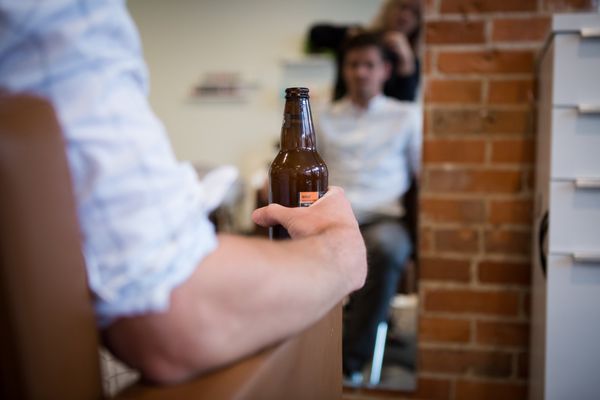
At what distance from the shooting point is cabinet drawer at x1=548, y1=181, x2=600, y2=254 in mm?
1102

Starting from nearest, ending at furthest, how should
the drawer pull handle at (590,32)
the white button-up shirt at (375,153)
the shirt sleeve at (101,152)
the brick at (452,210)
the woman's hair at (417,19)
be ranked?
1. the shirt sleeve at (101,152)
2. the drawer pull handle at (590,32)
3. the brick at (452,210)
4. the woman's hair at (417,19)
5. the white button-up shirt at (375,153)

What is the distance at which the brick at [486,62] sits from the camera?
4.37 ft

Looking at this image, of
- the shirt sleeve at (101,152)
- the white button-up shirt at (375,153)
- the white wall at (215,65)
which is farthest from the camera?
the white wall at (215,65)

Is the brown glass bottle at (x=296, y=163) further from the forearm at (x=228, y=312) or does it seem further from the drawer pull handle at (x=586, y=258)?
the drawer pull handle at (x=586, y=258)

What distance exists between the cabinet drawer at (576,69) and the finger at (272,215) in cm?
80

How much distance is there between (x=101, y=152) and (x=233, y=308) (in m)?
0.16

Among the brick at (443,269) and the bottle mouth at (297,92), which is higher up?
the bottle mouth at (297,92)

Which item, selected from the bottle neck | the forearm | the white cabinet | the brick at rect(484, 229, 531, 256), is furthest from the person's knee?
the forearm

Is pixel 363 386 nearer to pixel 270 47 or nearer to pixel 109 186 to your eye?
pixel 109 186

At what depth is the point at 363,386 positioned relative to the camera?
5.33ft

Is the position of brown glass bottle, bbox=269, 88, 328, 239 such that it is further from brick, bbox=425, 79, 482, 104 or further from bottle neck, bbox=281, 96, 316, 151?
brick, bbox=425, 79, 482, 104

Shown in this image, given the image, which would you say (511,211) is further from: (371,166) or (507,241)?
(371,166)

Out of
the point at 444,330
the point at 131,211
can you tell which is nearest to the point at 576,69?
the point at 444,330

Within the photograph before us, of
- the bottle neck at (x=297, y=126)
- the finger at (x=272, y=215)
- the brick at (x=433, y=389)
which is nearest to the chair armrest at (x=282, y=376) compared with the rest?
the finger at (x=272, y=215)
